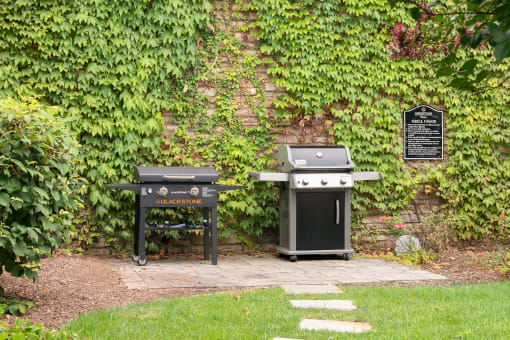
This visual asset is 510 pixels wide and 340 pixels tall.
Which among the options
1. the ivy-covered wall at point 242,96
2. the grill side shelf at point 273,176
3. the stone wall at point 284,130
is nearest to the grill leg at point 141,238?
the ivy-covered wall at point 242,96

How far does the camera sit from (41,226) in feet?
12.8

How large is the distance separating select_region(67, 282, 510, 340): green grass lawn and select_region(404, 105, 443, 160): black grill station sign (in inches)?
129

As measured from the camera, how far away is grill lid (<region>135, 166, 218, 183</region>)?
607 cm

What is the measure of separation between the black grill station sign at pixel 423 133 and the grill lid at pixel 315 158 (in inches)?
52.7

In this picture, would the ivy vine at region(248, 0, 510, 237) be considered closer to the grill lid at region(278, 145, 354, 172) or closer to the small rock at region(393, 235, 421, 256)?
the small rock at region(393, 235, 421, 256)

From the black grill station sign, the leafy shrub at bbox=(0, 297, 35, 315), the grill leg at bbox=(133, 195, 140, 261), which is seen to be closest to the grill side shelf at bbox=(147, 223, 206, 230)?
the grill leg at bbox=(133, 195, 140, 261)

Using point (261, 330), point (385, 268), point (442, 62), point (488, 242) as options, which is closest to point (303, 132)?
point (385, 268)

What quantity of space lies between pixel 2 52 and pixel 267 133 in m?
3.34

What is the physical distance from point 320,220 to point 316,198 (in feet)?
0.89

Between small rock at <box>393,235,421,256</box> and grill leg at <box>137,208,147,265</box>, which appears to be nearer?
grill leg at <box>137,208,147,265</box>

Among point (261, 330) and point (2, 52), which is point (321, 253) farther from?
point (2, 52)

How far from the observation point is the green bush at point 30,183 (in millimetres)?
3672

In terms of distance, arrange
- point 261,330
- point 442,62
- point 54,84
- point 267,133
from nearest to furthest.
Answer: point 442,62 → point 261,330 → point 54,84 → point 267,133

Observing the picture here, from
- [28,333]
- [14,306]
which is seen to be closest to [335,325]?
[28,333]
